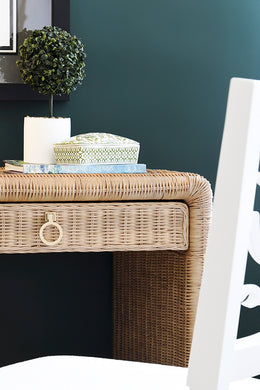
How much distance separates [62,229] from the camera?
1.34 m

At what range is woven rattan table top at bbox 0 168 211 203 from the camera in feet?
4.32

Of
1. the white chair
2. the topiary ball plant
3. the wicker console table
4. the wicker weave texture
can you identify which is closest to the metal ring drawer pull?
the wicker console table

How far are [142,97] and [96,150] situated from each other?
467 millimetres

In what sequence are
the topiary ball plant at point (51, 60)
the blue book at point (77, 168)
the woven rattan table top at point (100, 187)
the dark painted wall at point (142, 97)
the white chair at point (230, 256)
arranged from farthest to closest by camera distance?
the dark painted wall at point (142, 97)
the topiary ball plant at point (51, 60)
the blue book at point (77, 168)
the woven rattan table top at point (100, 187)
the white chair at point (230, 256)

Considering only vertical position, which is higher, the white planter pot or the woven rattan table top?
the white planter pot

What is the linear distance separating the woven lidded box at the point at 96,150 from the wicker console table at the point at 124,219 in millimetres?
101

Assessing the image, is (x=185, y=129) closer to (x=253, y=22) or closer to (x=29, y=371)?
(x=253, y=22)

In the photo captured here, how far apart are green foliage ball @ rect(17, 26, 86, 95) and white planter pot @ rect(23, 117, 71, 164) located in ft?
0.28

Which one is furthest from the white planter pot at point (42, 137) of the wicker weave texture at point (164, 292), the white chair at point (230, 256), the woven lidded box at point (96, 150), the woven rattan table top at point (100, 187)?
the white chair at point (230, 256)

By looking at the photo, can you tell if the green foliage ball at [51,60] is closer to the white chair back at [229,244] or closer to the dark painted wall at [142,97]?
the dark painted wall at [142,97]

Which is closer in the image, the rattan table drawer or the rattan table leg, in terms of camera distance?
the rattan table drawer

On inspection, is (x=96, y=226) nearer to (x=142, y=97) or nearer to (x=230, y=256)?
(x=142, y=97)

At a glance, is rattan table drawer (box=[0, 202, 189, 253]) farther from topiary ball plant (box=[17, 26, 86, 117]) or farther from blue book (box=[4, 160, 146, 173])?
topiary ball plant (box=[17, 26, 86, 117])

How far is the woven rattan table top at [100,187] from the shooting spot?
1.32 meters
